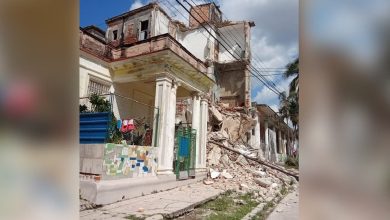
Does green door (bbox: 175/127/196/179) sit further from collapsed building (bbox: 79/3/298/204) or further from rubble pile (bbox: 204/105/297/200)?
rubble pile (bbox: 204/105/297/200)

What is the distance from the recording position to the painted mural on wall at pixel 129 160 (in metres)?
8.17

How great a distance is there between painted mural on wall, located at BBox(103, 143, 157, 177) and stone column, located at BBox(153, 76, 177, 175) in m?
0.35

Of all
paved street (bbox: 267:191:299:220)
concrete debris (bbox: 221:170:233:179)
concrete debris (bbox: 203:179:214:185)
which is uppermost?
concrete debris (bbox: 221:170:233:179)

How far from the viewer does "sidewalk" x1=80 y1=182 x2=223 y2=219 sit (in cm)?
684

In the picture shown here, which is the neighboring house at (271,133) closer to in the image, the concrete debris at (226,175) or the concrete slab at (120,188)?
the concrete debris at (226,175)

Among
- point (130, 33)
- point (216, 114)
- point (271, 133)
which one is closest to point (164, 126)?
point (130, 33)

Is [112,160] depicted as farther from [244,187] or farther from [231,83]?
[231,83]

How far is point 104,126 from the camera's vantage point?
810 centimetres

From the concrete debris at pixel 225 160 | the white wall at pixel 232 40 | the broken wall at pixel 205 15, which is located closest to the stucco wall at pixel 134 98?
the concrete debris at pixel 225 160

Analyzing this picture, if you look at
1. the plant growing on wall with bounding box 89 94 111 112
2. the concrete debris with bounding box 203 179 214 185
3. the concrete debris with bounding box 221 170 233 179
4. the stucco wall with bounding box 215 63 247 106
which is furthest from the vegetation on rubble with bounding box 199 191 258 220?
the stucco wall with bounding box 215 63 247 106

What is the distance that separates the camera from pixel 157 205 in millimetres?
7980
